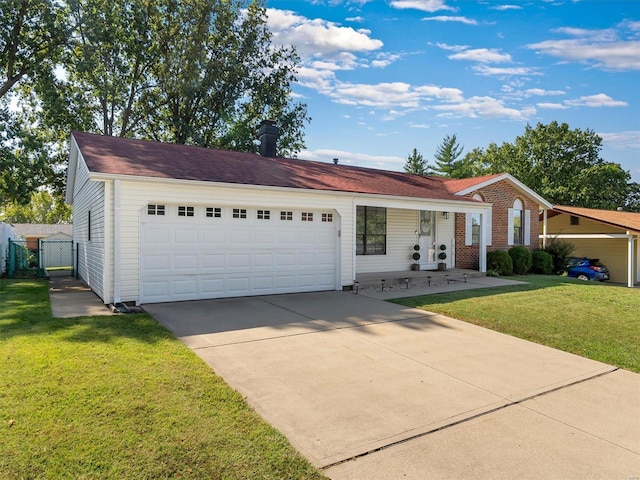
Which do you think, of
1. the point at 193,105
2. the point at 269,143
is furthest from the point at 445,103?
the point at 193,105

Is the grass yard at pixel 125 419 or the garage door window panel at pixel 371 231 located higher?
the garage door window panel at pixel 371 231

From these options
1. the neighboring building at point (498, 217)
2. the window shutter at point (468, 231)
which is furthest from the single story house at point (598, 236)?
the window shutter at point (468, 231)

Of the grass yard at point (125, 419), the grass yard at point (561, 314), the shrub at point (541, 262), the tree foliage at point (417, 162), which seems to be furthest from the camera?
the tree foliage at point (417, 162)

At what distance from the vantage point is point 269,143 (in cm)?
1548

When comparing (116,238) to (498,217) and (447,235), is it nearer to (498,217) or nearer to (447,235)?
(447,235)

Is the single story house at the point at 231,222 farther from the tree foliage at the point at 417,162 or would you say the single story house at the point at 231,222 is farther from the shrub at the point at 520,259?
the tree foliage at the point at 417,162

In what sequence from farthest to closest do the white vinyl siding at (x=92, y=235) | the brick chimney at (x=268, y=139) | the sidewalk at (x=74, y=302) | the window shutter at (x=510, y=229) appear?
the window shutter at (x=510, y=229)
the brick chimney at (x=268, y=139)
the white vinyl siding at (x=92, y=235)
the sidewalk at (x=74, y=302)

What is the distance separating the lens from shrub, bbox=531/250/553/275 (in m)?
17.7

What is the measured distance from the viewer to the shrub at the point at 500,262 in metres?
16.2

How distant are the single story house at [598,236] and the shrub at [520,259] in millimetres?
5327

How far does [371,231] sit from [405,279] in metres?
2.26

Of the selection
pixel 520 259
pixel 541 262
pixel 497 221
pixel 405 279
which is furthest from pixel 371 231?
pixel 541 262

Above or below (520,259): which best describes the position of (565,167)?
above

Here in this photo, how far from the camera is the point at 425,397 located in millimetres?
4320
